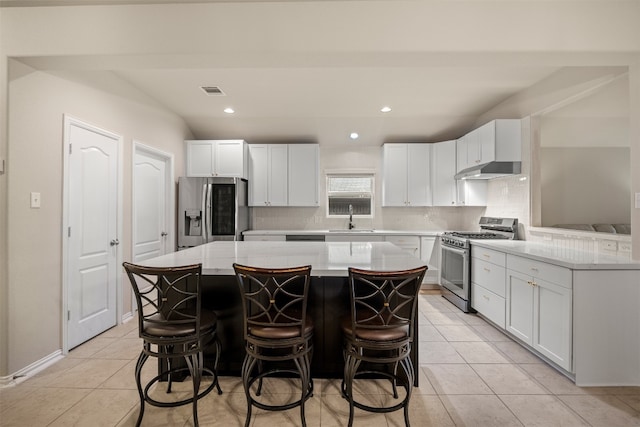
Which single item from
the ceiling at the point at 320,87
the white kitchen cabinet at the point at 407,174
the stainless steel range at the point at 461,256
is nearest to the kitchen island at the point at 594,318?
the stainless steel range at the point at 461,256

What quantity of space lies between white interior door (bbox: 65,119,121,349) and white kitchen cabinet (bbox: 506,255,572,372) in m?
4.15

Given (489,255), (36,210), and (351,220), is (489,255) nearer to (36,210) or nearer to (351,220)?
(351,220)

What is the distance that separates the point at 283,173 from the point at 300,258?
310 cm

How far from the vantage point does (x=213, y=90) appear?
149 inches

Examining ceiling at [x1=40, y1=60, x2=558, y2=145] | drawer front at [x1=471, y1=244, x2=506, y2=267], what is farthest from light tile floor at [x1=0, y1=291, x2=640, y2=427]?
ceiling at [x1=40, y1=60, x2=558, y2=145]

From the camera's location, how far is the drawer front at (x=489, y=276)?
3088 mm

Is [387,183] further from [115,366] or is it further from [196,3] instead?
[115,366]

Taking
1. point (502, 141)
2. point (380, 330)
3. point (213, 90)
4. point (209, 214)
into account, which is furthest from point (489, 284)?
point (213, 90)

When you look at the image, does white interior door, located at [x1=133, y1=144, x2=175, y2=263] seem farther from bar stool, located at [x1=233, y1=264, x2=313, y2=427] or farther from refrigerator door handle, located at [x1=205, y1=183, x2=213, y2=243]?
bar stool, located at [x1=233, y1=264, x2=313, y2=427]

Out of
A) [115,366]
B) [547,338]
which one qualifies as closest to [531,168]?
[547,338]

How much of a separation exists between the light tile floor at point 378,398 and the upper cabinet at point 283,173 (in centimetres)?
303

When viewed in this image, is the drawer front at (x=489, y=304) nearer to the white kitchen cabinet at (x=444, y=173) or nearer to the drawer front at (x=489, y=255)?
the drawer front at (x=489, y=255)

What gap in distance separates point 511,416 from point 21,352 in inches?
140

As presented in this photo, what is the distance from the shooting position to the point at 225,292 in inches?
88.3
